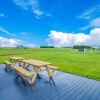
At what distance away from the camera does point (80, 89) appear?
4.80 m

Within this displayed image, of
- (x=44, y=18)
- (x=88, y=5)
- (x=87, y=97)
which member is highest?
(x=44, y=18)

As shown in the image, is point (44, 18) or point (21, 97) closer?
point (21, 97)

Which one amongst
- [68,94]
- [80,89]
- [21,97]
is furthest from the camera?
[80,89]

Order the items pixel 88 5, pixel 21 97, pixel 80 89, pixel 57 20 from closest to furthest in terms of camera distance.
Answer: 1. pixel 21 97
2. pixel 80 89
3. pixel 88 5
4. pixel 57 20

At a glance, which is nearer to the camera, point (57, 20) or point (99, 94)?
→ point (99, 94)

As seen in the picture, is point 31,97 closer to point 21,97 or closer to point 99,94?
point 21,97

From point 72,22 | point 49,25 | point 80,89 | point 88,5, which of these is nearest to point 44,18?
point 49,25

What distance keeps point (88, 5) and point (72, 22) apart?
32875 mm

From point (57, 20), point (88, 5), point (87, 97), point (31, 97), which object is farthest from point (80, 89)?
point (57, 20)

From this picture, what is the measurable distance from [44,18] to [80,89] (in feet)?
189

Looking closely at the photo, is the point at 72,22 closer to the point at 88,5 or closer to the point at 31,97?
the point at 88,5

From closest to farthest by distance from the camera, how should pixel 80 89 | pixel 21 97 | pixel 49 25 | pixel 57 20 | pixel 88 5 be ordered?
pixel 21 97, pixel 80 89, pixel 88 5, pixel 57 20, pixel 49 25

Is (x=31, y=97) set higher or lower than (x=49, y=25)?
lower

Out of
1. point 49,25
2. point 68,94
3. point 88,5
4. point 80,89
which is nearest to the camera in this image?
point 68,94
